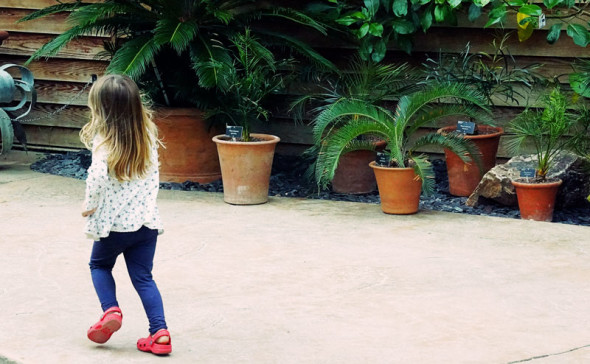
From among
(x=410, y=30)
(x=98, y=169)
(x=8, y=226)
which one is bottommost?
(x=8, y=226)

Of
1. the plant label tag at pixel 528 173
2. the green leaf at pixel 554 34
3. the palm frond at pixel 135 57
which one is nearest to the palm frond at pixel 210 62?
the palm frond at pixel 135 57

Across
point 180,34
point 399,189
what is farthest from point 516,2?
point 180,34

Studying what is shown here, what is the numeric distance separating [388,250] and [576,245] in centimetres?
111

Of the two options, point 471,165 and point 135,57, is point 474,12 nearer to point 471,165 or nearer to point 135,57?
point 471,165

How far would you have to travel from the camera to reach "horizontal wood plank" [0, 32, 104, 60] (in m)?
8.33

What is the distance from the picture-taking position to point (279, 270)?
4906 millimetres

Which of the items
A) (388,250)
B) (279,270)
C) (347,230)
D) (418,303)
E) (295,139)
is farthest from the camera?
(295,139)

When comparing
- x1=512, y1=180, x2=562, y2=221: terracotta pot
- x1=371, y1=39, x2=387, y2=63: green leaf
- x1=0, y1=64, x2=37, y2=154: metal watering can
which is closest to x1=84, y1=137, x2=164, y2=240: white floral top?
x1=512, y1=180, x2=562, y2=221: terracotta pot

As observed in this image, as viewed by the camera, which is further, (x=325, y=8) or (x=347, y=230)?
(x=325, y=8)

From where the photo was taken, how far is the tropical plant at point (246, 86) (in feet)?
21.6

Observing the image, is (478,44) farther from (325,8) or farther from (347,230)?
(347,230)

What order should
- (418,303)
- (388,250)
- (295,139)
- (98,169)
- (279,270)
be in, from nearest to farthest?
(98,169) → (418,303) → (279,270) → (388,250) → (295,139)

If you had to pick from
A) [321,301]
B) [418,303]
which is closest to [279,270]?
[321,301]

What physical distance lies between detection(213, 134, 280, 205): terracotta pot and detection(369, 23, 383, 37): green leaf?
112cm
